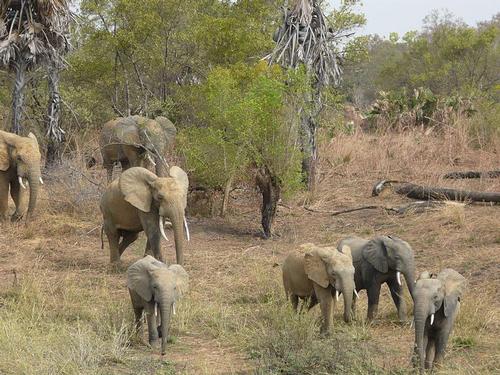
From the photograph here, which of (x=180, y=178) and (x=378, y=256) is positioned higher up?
(x=180, y=178)

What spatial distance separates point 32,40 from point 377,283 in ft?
32.5

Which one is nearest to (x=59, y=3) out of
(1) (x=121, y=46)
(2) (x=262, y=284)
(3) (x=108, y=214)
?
(1) (x=121, y=46)

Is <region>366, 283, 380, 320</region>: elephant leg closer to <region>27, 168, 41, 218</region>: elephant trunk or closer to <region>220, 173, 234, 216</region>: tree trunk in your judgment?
<region>220, 173, 234, 216</region>: tree trunk

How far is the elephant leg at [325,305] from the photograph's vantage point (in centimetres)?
761

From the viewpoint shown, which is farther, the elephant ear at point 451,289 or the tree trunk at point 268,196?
the tree trunk at point 268,196

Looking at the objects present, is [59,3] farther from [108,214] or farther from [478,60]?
[478,60]

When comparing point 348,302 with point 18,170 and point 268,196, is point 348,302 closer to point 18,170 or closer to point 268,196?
point 268,196

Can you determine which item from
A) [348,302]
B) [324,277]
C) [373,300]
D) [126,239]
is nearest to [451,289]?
[348,302]

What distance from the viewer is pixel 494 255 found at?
1062 cm

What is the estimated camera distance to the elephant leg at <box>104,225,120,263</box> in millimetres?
10703

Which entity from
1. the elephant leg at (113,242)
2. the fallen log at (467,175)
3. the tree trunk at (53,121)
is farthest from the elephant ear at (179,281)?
the fallen log at (467,175)

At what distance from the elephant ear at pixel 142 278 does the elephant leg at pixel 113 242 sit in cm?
336

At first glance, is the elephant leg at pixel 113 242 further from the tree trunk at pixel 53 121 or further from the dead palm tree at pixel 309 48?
the tree trunk at pixel 53 121

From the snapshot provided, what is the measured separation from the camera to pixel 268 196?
1307 cm
